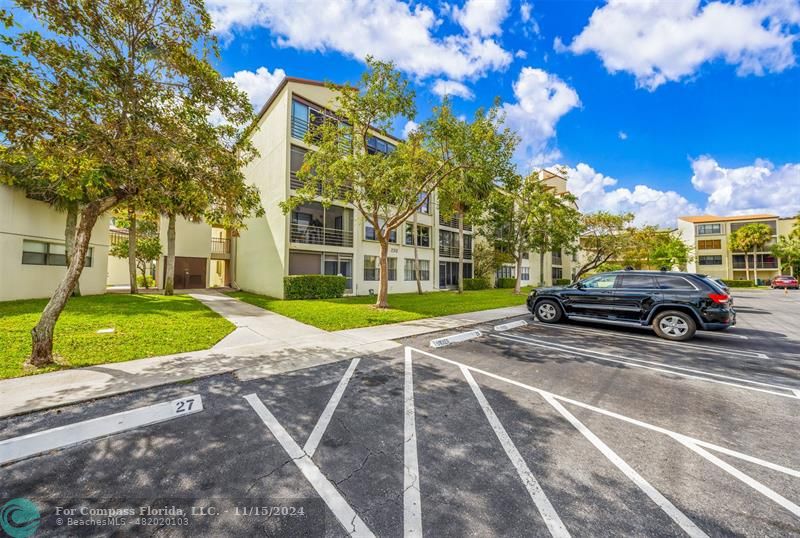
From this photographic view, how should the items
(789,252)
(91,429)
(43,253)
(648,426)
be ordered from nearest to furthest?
(91,429)
(648,426)
(43,253)
(789,252)

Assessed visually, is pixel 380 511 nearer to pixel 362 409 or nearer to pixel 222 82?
pixel 362 409

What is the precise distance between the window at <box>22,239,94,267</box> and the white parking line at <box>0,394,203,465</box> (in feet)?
50.1

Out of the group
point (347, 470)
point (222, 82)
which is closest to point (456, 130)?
point (222, 82)

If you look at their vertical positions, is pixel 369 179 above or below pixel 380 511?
above

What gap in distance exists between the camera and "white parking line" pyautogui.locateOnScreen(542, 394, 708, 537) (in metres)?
2.24

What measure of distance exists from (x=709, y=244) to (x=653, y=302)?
6338 centimetres

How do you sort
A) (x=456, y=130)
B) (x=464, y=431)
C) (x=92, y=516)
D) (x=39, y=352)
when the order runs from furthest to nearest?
(x=456, y=130) < (x=39, y=352) < (x=464, y=431) < (x=92, y=516)

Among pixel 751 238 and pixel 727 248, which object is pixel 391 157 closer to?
pixel 751 238

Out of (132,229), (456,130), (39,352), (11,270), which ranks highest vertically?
(456,130)

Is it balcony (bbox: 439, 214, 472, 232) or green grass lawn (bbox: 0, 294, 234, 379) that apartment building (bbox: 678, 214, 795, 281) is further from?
green grass lawn (bbox: 0, 294, 234, 379)

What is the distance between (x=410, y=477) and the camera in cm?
278

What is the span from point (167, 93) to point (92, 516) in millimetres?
7481

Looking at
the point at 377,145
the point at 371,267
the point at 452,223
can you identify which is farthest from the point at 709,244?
the point at 371,267

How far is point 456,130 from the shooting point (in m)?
12.1
